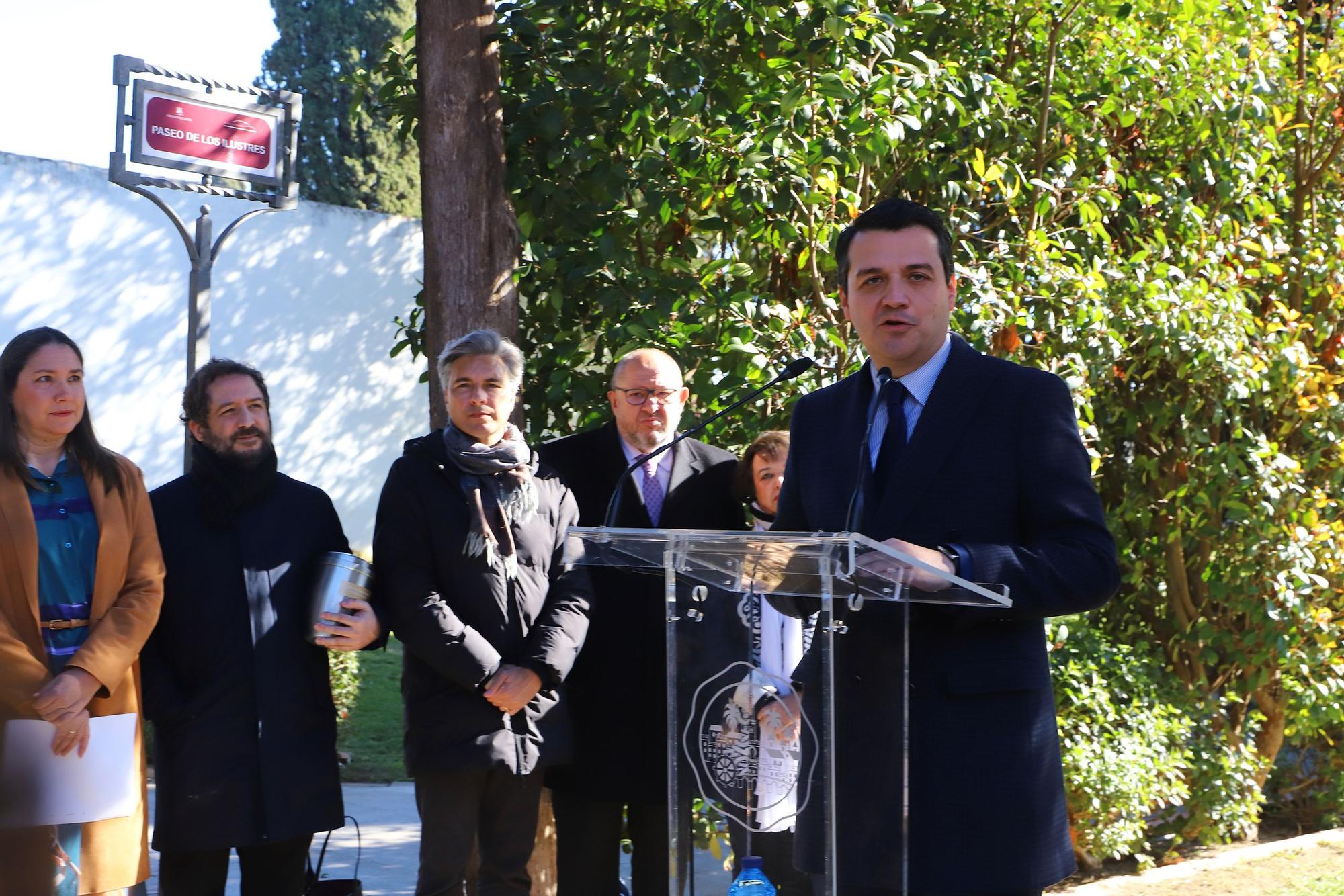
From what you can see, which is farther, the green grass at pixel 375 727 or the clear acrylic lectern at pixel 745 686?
the green grass at pixel 375 727

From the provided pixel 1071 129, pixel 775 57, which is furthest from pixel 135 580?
pixel 1071 129

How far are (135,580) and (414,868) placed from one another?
317 centimetres

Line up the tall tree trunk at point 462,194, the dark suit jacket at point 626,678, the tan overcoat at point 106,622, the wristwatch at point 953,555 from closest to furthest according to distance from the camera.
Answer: the wristwatch at point 953,555
the tan overcoat at point 106,622
the dark suit jacket at point 626,678
the tall tree trunk at point 462,194

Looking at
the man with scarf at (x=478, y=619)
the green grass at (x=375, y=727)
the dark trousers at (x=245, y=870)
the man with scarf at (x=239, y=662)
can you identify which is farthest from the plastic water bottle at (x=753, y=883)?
the green grass at (x=375, y=727)

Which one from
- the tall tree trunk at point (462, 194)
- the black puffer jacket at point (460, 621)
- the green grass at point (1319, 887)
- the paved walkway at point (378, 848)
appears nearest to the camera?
the black puffer jacket at point (460, 621)

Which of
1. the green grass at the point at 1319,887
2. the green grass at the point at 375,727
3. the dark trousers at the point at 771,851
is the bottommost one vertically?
the green grass at the point at 375,727

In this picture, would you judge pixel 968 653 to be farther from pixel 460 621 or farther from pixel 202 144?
pixel 202 144

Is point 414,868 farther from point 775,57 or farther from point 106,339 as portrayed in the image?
point 106,339

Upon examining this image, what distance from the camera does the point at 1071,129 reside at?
590 cm

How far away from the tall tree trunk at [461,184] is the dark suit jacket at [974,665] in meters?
2.82

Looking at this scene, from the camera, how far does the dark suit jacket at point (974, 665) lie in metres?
2.22

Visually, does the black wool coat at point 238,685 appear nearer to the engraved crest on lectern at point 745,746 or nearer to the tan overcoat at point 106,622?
the tan overcoat at point 106,622

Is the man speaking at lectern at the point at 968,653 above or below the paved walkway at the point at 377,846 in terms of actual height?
above

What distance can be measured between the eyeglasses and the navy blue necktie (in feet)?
6.40
